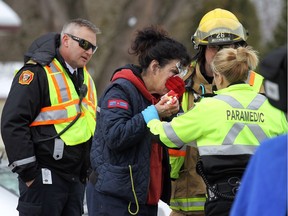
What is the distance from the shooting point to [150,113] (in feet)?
16.3

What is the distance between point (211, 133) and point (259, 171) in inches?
65.1

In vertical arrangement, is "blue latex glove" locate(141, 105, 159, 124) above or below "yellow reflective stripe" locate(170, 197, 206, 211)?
above

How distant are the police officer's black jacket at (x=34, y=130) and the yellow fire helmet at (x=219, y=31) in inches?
39.9

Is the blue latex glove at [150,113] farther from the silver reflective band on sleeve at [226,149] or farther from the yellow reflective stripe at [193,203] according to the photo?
the yellow reflective stripe at [193,203]

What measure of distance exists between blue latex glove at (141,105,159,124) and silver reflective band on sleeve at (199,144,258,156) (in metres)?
0.44

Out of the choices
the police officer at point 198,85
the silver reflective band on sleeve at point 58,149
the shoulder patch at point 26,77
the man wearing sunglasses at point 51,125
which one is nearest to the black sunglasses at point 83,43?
the man wearing sunglasses at point 51,125

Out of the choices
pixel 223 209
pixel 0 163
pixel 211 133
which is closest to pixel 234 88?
pixel 211 133

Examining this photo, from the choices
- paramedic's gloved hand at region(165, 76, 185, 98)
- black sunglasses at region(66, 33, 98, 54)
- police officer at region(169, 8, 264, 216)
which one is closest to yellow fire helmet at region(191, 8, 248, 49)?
police officer at region(169, 8, 264, 216)

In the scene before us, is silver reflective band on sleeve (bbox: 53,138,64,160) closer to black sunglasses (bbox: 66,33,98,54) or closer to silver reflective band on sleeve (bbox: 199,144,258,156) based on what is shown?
black sunglasses (bbox: 66,33,98,54)

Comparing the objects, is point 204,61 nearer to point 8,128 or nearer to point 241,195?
point 8,128

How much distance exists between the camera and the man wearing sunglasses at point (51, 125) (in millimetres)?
5672

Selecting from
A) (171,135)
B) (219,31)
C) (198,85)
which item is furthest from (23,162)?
(219,31)

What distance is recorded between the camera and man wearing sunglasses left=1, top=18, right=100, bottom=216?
18.6 feet

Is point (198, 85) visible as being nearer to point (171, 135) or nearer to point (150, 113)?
point (150, 113)
